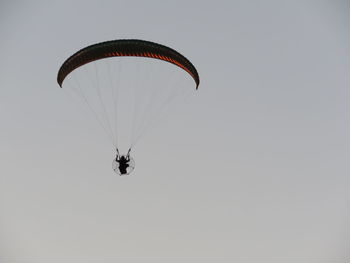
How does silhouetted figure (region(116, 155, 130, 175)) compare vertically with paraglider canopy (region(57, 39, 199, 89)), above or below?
below

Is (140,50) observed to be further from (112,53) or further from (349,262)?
(349,262)

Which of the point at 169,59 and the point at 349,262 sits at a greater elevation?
the point at 349,262

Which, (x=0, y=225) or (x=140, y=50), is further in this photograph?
(x=0, y=225)

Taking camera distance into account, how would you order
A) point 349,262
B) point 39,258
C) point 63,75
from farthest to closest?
point 349,262 < point 39,258 < point 63,75

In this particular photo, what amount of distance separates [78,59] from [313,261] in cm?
11346

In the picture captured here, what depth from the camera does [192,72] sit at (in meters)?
23.2

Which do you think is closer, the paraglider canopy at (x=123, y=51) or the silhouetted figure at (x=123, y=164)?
the paraglider canopy at (x=123, y=51)

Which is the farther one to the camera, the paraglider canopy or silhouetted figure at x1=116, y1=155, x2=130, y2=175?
silhouetted figure at x1=116, y1=155, x2=130, y2=175

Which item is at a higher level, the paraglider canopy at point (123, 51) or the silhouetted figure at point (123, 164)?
the paraglider canopy at point (123, 51)

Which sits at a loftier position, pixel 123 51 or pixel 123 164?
pixel 123 51

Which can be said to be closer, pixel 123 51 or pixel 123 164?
pixel 123 51

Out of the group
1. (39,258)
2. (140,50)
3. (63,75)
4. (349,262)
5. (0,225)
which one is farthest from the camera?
(0,225)

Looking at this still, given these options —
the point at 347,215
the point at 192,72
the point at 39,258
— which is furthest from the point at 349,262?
the point at 192,72

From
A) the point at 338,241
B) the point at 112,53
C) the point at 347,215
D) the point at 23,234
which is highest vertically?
the point at 347,215
